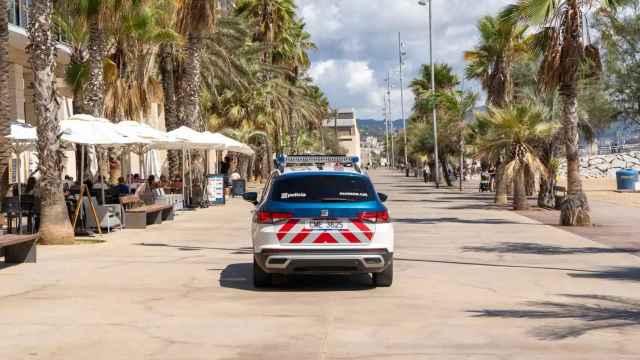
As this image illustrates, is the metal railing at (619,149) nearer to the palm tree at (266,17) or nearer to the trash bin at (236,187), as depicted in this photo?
the palm tree at (266,17)

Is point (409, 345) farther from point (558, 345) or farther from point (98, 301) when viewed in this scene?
point (98, 301)

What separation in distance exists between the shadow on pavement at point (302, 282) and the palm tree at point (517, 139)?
17066 millimetres

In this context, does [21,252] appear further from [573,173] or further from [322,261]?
[573,173]

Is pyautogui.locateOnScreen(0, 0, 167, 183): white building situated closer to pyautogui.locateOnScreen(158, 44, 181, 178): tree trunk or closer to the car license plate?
pyautogui.locateOnScreen(158, 44, 181, 178): tree trunk

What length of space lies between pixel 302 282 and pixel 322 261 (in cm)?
145

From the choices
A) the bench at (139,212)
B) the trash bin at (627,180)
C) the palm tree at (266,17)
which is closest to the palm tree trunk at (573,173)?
the bench at (139,212)

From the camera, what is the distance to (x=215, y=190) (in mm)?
35844

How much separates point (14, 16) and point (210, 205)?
35.0 feet

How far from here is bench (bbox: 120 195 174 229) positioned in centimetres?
2294

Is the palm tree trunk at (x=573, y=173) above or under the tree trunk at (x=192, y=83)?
under

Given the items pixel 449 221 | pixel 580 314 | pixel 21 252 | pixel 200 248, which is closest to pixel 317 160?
pixel 200 248

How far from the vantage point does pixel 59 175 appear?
709 inches

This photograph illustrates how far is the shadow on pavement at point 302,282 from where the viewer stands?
11781mm

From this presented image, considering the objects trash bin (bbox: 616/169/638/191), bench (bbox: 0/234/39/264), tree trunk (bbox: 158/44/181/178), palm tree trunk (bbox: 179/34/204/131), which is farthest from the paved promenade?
trash bin (bbox: 616/169/638/191)
